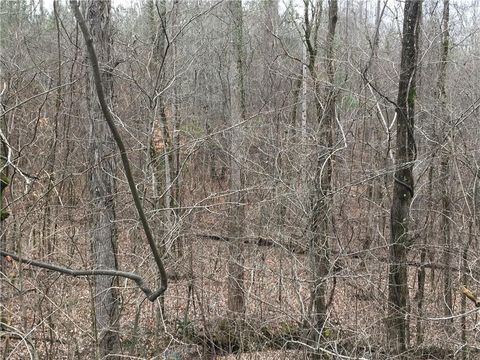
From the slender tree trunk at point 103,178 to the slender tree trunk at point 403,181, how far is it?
10.8ft

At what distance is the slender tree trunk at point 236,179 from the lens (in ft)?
24.5

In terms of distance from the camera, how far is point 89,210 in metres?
5.85

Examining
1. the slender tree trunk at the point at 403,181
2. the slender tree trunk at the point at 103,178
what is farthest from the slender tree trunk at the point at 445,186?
the slender tree trunk at the point at 103,178

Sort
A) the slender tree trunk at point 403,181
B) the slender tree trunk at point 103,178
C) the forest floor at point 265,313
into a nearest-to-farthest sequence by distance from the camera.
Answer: the slender tree trunk at point 103,178
the slender tree trunk at point 403,181
the forest floor at point 265,313

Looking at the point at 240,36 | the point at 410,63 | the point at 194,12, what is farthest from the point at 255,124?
the point at 410,63

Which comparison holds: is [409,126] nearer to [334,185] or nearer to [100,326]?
[334,185]

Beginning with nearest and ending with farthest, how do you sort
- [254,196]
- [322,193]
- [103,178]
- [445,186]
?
[103,178] < [322,193] < [445,186] < [254,196]

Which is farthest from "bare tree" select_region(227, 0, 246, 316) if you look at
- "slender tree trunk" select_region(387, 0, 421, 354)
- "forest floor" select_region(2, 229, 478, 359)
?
"slender tree trunk" select_region(387, 0, 421, 354)

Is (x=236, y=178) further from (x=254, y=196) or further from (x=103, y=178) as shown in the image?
(x=103, y=178)

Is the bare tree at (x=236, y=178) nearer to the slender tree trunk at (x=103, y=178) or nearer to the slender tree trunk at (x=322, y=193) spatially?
the slender tree trunk at (x=322, y=193)

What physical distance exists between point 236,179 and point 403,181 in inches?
→ 116

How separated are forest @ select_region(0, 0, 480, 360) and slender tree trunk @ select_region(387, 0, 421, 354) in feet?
0.08

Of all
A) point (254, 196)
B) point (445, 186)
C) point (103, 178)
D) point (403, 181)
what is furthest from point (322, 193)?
point (445, 186)

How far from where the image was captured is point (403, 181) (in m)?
6.06
